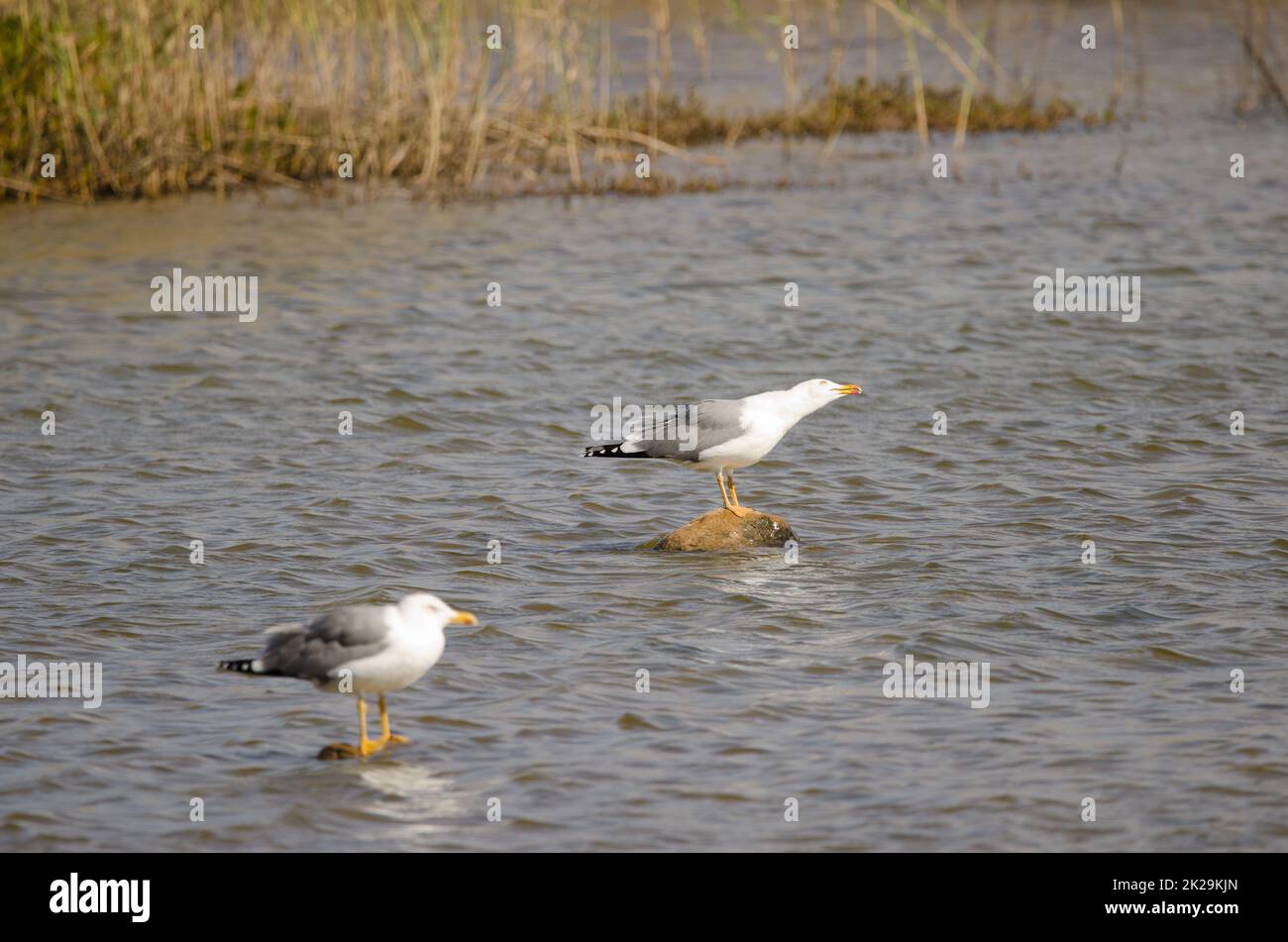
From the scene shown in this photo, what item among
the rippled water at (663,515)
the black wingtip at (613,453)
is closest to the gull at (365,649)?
the rippled water at (663,515)

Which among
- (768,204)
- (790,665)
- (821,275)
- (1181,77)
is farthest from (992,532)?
(1181,77)

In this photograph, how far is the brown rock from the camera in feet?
31.7

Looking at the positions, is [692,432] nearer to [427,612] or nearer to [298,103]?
[427,612]

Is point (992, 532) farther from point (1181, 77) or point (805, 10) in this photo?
point (805, 10)

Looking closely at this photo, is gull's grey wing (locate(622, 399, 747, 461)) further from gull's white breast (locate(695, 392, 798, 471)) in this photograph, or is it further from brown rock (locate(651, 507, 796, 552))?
brown rock (locate(651, 507, 796, 552))

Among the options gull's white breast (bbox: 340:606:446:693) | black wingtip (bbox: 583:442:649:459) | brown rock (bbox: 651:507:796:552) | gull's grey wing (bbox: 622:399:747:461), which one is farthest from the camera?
black wingtip (bbox: 583:442:649:459)

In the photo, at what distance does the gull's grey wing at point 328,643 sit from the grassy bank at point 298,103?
37.3 ft

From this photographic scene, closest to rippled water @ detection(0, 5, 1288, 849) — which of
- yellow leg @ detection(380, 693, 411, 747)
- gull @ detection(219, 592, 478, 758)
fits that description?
yellow leg @ detection(380, 693, 411, 747)

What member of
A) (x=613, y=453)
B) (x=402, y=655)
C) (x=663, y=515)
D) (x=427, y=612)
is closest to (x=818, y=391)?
(x=613, y=453)

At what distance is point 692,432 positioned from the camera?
952cm

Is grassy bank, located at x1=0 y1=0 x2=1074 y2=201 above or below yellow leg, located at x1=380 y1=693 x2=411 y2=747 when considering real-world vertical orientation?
above

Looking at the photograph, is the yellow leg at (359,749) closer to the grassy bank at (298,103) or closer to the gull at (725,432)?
the gull at (725,432)

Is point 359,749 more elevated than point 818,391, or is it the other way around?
point 818,391

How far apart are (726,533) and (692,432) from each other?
24.2 inches
